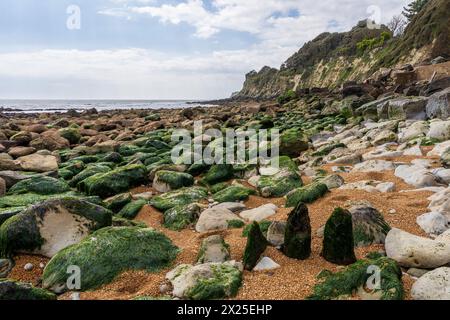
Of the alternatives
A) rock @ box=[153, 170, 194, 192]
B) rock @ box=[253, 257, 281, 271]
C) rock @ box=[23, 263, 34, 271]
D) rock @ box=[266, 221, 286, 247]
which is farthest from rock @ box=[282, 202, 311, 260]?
rock @ box=[153, 170, 194, 192]

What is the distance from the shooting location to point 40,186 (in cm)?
802

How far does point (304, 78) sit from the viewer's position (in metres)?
82.1

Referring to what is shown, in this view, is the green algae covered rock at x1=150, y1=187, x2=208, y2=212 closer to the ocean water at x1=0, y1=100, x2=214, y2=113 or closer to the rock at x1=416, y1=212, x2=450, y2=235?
the rock at x1=416, y1=212, x2=450, y2=235

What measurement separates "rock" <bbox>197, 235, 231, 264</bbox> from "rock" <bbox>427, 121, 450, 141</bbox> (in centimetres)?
684

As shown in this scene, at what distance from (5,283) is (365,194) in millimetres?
5024

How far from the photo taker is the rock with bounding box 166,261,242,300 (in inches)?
146

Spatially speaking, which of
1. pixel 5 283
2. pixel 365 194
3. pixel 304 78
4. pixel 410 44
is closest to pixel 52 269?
pixel 5 283

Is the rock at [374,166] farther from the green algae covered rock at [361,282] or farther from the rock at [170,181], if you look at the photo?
the green algae covered rock at [361,282]

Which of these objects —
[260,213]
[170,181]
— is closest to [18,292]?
[260,213]

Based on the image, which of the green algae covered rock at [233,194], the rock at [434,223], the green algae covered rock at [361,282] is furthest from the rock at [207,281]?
the green algae covered rock at [233,194]

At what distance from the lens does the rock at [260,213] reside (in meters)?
5.91

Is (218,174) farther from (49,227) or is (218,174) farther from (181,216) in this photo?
(49,227)

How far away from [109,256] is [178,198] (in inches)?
108
